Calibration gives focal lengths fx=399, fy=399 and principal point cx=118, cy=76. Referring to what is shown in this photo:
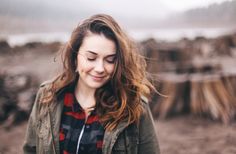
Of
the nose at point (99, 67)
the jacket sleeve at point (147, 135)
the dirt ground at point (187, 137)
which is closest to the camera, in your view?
the nose at point (99, 67)

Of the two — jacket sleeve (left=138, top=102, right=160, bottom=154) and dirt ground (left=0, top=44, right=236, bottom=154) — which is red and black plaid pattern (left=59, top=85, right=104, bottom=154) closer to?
jacket sleeve (left=138, top=102, right=160, bottom=154)

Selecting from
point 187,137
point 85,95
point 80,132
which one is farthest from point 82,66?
point 187,137

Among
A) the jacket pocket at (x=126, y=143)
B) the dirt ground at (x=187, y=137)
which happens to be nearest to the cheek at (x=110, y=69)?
the jacket pocket at (x=126, y=143)

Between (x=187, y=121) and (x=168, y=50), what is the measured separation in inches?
63.1

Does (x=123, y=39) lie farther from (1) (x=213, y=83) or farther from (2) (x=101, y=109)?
(1) (x=213, y=83)

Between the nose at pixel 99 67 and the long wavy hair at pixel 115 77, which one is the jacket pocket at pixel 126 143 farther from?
the nose at pixel 99 67

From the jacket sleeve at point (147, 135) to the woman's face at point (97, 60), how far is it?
0.28m

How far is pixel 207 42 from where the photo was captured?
39.0 feet

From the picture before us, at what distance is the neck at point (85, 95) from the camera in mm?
2105

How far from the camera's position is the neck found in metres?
2.11

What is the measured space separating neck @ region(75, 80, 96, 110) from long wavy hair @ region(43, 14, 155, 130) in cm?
3

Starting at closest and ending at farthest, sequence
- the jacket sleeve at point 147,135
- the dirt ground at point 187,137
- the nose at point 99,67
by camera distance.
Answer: the nose at point 99,67, the jacket sleeve at point 147,135, the dirt ground at point 187,137

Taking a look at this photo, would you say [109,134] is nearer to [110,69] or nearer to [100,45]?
[110,69]

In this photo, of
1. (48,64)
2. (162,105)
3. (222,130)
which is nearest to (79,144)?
(222,130)
